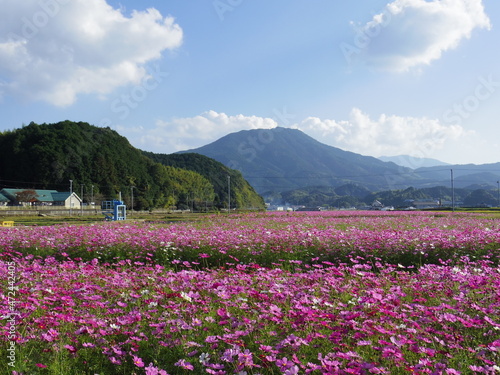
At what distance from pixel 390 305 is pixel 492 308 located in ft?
3.78

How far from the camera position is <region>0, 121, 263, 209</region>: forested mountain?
86312mm

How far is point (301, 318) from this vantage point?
12.0 feet

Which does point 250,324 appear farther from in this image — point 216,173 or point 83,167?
point 216,173

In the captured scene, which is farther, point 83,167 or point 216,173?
point 216,173

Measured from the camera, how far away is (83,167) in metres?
88.7

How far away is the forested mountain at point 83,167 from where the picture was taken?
86.3m

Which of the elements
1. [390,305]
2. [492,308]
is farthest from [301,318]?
[492,308]
